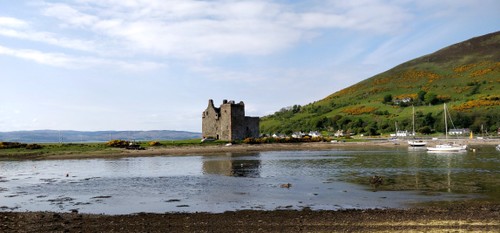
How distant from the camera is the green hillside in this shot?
4840 inches

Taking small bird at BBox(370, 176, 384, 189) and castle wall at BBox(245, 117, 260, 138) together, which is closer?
small bird at BBox(370, 176, 384, 189)

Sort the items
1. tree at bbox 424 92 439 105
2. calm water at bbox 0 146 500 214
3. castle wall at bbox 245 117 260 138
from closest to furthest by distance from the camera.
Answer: calm water at bbox 0 146 500 214 < castle wall at bbox 245 117 260 138 < tree at bbox 424 92 439 105

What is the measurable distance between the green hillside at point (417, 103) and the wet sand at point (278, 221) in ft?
344

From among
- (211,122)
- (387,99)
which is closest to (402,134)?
(387,99)

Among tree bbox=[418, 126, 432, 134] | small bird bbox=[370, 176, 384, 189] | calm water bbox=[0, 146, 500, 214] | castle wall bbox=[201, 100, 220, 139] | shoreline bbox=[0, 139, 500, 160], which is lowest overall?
calm water bbox=[0, 146, 500, 214]

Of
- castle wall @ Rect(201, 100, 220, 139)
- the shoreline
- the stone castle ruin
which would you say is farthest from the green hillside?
castle wall @ Rect(201, 100, 220, 139)

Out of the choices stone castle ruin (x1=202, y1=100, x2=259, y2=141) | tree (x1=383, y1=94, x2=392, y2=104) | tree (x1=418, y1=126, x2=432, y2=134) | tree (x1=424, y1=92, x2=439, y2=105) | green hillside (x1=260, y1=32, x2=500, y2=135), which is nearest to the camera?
stone castle ruin (x1=202, y1=100, x2=259, y2=141)

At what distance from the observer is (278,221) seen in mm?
18219

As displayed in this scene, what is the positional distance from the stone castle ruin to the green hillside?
4088cm

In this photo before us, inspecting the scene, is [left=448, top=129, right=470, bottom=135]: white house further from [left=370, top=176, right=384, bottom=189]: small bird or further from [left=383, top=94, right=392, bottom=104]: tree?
[left=370, top=176, right=384, bottom=189]: small bird

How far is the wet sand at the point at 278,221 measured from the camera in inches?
651

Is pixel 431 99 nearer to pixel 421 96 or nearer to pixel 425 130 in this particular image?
pixel 421 96

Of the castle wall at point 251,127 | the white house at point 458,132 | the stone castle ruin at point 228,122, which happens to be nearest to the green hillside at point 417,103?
the white house at point 458,132

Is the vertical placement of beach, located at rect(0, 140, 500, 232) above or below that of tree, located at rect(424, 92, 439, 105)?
below
